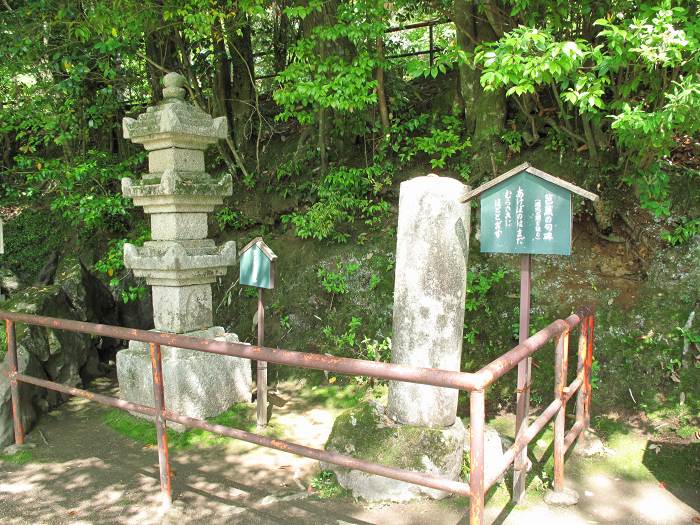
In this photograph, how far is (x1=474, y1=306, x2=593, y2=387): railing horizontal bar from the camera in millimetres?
2252

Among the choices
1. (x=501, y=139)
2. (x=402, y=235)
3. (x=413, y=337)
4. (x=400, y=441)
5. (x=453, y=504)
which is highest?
(x=501, y=139)

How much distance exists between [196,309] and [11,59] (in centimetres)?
439

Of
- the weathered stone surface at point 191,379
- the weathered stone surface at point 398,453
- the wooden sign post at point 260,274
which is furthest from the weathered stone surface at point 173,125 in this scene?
the weathered stone surface at point 398,453

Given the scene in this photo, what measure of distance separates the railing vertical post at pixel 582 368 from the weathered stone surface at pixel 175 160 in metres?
3.68

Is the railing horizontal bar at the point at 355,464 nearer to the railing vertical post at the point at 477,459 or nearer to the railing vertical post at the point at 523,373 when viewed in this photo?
the railing vertical post at the point at 477,459

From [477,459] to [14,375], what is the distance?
3.84 m

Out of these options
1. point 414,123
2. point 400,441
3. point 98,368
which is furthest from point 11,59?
point 400,441

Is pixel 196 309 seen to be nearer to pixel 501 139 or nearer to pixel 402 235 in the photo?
pixel 402 235

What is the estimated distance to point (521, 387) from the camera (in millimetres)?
3400

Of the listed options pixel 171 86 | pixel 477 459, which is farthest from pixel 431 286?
pixel 171 86

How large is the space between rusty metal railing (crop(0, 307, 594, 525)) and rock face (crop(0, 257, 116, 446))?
15.5 inches

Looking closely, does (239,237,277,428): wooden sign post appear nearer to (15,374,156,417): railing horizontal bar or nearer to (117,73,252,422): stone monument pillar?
(117,73,252,422): stone monument pillar

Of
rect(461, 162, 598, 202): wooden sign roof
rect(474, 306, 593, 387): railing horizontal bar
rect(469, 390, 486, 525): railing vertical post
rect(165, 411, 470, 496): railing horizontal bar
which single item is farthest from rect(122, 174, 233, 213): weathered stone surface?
rect(469, 390, 486, 525): railing vertical post

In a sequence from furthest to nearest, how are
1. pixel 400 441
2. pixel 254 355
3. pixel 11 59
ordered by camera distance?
pixel 11 59 < pixel 400 441 < pixel 254 355
